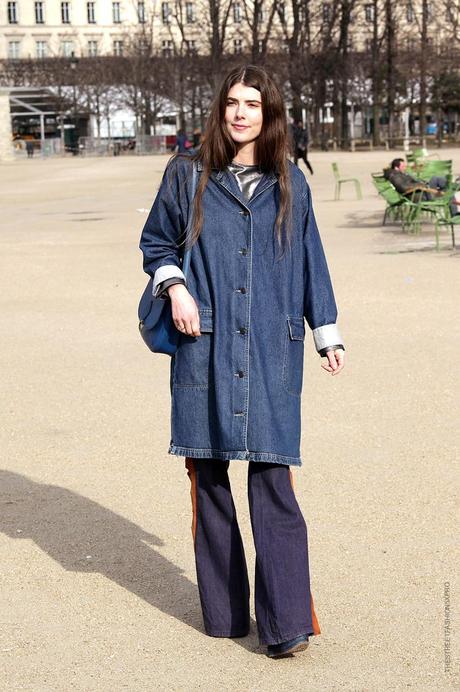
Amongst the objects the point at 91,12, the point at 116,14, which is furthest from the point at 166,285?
the point at 91,12

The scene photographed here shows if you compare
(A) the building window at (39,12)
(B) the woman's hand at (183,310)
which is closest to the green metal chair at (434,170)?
(B) the woman's hand at (183,310)

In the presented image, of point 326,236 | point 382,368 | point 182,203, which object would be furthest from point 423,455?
point 326,236

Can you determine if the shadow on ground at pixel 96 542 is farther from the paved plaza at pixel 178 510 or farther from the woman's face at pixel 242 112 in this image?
the woman's face at pixel 242 112

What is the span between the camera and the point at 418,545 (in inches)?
213

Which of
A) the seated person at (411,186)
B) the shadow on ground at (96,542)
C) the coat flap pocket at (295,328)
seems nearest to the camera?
the coat flap pocket at (295,328)

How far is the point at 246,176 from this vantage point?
4203mm

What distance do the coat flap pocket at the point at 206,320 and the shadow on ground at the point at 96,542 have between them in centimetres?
97

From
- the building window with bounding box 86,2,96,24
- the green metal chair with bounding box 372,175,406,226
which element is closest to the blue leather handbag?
the green metal chair with bounding box 372,175,406,226

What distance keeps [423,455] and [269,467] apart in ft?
8.86

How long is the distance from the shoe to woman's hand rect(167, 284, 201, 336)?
921 millimetres

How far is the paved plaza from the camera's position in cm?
427

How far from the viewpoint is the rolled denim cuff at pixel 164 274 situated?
13.5 ft

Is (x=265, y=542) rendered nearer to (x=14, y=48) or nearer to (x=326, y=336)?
(x=326, y=336)

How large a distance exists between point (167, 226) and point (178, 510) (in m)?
2.02
